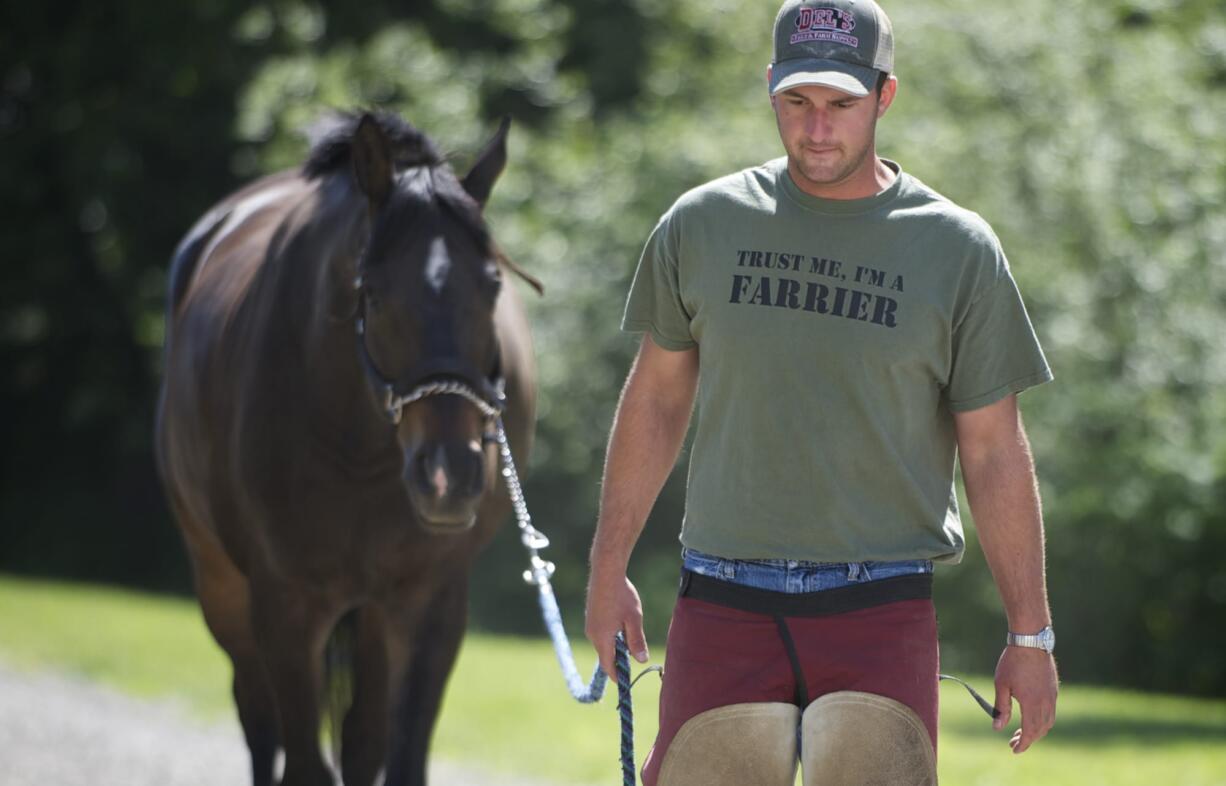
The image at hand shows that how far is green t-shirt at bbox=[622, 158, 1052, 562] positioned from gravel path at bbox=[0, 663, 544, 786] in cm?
475

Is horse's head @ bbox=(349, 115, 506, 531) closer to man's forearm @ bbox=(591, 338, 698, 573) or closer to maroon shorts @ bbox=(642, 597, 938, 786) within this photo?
man's forearm @ bbox=(591, 338, 698, 573)

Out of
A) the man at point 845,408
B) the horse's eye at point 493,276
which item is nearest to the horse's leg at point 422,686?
the horse's eye at point 493,276

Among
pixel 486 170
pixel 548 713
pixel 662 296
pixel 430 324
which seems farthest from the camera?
pixel 548 713

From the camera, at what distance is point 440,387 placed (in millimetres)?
4691

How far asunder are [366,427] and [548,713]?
16.5 feet

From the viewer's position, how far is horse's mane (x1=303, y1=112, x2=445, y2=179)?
17.2 feet

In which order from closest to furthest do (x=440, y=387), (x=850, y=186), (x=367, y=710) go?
(x=850, y=186) → (x=440, y=387) → (x=367, y=710)

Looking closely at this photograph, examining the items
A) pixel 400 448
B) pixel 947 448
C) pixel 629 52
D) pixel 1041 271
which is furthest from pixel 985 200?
pixel 947 448

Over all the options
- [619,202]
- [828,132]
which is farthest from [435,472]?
[619,202]

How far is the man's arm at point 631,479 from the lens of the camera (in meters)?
3.40

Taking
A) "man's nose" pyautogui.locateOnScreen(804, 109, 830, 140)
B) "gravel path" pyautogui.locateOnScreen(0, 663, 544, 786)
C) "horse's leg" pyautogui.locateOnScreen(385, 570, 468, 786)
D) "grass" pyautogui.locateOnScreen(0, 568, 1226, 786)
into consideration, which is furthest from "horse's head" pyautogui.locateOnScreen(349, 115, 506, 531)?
"grass" pyautogui.locateOnScreen(0, 568, 1226, 786)

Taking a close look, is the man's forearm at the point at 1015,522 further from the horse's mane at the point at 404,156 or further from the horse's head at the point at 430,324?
the horse's mane at the point at 404,156

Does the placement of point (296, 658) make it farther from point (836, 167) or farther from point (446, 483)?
point (836, 167)

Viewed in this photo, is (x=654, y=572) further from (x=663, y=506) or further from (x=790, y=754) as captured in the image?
(x=790, y=754)
